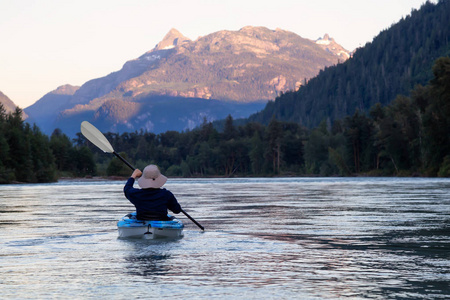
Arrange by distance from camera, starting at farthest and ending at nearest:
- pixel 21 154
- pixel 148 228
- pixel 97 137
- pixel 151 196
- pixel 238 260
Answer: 1. pixel 21 154
2. pixel 97 137
3. pixel 148 228
4. pixel 151 196
5. pixel 238 260

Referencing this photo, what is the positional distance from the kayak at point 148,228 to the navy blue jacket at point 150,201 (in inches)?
12.8

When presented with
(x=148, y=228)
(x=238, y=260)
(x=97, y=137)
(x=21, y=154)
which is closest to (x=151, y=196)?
(x=148, y=228)

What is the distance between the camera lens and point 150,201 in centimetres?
2142

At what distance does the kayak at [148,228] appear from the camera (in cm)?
2145

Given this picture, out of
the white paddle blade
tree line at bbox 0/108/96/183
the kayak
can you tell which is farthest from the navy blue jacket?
tree line at bbox 0/108/96/183

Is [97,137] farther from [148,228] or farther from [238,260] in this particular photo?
[238,260]

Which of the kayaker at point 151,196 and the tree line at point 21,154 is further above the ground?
the tree line at point 21,154

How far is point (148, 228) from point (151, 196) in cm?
103

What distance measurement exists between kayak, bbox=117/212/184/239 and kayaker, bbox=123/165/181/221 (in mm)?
313

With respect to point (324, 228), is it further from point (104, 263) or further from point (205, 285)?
point (205, 285)

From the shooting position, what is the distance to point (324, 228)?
25875 millimetres

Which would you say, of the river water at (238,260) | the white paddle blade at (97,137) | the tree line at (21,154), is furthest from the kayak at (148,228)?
the tree line at (21,154)

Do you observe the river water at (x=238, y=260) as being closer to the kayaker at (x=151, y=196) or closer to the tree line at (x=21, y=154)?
the kayaker at (x=151, y=196)

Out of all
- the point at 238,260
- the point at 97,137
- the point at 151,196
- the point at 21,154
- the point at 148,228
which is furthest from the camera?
the point at 21,154
